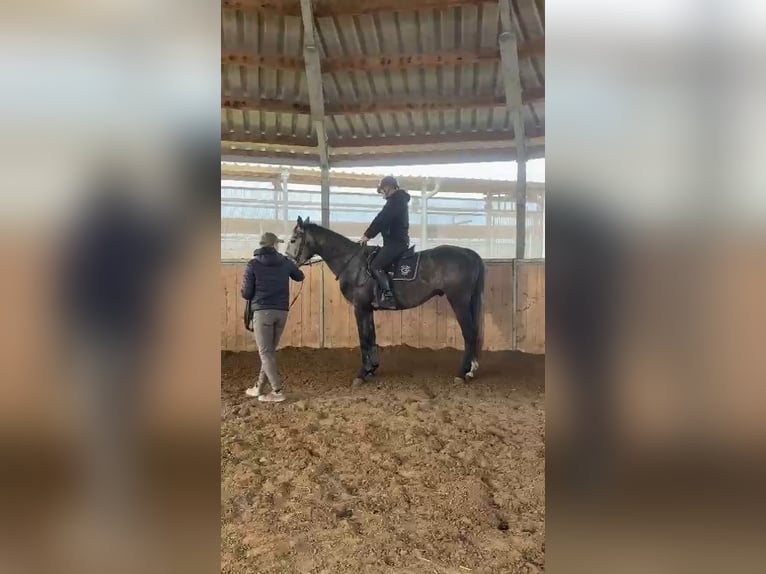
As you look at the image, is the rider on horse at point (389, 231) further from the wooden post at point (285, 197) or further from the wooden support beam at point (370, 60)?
the wooden support beam at point (370, 60)

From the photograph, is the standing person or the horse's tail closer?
the standing person

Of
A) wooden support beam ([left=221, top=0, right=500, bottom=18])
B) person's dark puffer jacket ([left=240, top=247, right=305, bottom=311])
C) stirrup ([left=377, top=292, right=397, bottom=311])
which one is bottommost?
stirrup ([left=377, top=292, right=397, bottom=311])

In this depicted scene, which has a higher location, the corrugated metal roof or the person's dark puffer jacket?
the corrugated metal roof

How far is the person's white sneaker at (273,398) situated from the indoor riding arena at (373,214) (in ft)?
0.14

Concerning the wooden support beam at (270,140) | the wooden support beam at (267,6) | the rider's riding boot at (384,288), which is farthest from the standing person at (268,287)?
the wooden support beam at (267,6)

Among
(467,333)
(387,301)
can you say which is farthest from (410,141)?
(467,333)

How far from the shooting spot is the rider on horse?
260cm

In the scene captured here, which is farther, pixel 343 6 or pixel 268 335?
pixel 343 6

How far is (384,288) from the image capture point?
2717mm

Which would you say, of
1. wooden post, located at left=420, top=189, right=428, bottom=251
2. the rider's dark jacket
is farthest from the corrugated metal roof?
the rider's dark jacket

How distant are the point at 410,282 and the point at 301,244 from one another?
2.32ft

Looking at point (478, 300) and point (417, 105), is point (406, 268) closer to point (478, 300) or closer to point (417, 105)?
point (478, 300)

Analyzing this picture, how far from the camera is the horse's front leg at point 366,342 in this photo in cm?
277

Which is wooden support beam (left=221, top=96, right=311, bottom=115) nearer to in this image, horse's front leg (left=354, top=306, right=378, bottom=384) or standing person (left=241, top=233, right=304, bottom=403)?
standing person (left=241, top=233, right=304, bottom=403)
